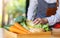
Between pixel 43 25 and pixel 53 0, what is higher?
pixel 53 0

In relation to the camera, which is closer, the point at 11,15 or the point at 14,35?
the point at 14,35

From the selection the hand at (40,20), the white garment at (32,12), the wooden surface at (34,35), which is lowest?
the wooden surface at (34,35)

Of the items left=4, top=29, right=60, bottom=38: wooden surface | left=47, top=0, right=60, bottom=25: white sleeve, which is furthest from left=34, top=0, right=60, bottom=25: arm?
left=4, top=29, right=60, bottom=38: wooden surface

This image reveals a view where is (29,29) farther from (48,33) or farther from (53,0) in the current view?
(53,0)

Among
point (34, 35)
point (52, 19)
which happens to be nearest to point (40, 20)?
point (52, 19)

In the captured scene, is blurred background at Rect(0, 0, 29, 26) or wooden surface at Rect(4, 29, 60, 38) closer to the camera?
wooden surface at Rect(4, 29, 60, 38)

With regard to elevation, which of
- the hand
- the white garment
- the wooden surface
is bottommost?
the wooden surface

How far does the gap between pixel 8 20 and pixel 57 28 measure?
1.35ft

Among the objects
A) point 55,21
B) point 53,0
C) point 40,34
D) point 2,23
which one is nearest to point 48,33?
point 40,34

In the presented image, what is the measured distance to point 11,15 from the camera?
131 cm

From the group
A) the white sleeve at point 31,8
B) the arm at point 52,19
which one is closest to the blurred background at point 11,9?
the white sleeve at point 31,8

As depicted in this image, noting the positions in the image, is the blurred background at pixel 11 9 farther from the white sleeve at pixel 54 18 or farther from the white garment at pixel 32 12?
the white sleeve at pixel 54 18

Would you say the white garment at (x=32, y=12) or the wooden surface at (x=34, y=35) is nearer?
the wooden surface at (x=34, y=35)

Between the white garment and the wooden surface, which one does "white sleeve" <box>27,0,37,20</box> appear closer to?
the white garment
